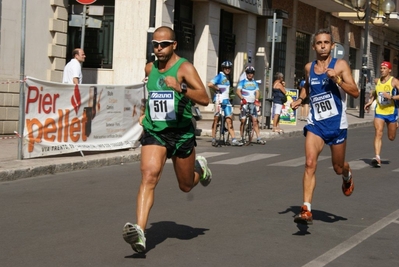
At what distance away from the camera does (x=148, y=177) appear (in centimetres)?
678

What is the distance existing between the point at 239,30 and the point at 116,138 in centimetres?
1542

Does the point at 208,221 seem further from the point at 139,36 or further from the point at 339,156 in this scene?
the point at 139,36

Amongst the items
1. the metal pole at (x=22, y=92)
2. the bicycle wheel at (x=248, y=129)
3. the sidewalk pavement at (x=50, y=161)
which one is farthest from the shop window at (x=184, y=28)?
the metal pole at (x=22, y=92)

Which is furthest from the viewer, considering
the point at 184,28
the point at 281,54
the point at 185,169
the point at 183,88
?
the point at 281,54

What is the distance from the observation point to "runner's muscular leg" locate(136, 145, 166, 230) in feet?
21.9

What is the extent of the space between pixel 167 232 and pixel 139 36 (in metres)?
16.7

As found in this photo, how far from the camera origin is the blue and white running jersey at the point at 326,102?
829 centimetres

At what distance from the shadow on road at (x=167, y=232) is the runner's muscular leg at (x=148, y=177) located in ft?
1.47

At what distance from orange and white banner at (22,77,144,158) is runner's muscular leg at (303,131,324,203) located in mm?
6115

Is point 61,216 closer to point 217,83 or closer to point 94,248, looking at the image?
point 94,248

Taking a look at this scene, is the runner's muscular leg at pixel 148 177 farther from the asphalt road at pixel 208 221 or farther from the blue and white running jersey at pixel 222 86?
the blue and white running jersey at pixel 222 86

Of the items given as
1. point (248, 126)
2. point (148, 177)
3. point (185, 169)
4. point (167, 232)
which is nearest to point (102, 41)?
point (248, 126)

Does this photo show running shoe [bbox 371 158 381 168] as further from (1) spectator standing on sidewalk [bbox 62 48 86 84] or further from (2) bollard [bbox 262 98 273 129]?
(2) bollard [bbox 262 98 273 129]

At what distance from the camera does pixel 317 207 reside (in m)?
9.52
